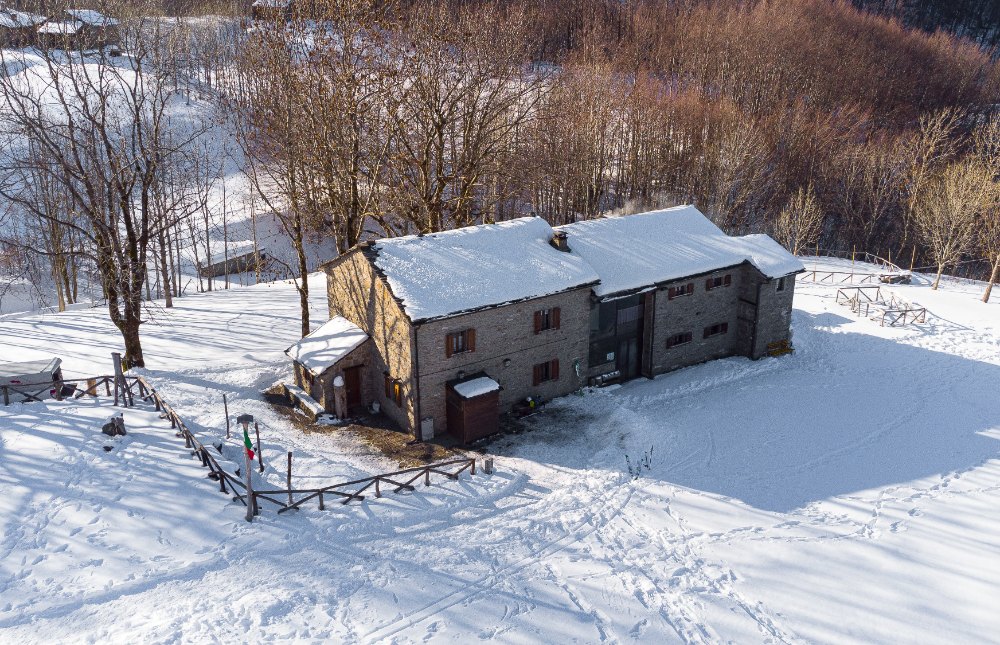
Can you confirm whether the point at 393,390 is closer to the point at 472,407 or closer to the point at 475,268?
the point at 472,407

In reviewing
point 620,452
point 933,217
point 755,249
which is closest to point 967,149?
point 933,217

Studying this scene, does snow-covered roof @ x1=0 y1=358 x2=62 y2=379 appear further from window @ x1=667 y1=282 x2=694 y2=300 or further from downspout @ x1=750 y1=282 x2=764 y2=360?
downspout @ x1=750 y1=282 x2=764 y2=360

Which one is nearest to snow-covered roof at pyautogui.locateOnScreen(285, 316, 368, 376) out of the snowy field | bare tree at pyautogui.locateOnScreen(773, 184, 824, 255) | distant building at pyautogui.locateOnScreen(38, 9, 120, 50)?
the snowy field

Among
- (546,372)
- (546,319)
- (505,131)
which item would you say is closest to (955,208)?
(505,131)

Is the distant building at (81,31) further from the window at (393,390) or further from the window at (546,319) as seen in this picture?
the window at (546,319)

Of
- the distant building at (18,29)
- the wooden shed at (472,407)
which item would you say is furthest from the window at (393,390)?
the distant building at (18,29)

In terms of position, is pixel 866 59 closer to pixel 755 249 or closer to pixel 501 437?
pixel 755 249
